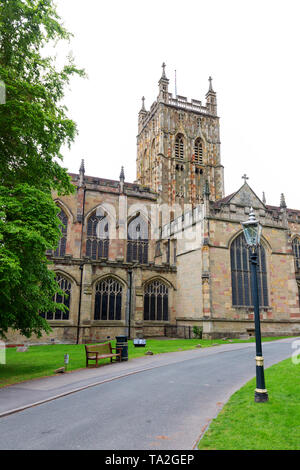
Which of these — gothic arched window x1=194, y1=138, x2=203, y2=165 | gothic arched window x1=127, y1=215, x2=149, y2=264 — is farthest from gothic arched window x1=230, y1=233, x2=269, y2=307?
gothic arched window x1=194, y1=138, x2=203, y2=165

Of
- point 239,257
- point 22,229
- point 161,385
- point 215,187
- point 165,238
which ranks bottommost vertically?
point 161,385

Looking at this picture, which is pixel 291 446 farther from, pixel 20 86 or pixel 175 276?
pixel 175 276

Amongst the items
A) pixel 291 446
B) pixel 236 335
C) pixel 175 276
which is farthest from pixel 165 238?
pixel 291 446

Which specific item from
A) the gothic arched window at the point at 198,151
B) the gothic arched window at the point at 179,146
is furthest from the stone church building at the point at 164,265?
the gothic arched window at the point at 198,151

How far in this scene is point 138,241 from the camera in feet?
123

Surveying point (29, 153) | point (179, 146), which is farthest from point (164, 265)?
point (179, 146)

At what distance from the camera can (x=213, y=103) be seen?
51.0 m

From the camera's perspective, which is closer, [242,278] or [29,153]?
[29,153]

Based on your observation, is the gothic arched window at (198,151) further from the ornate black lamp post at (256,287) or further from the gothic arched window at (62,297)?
the ornate black lamp post at (256,287)

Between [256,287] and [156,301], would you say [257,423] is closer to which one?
[256,287]

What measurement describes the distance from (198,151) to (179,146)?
316cm

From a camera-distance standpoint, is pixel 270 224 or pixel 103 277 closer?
pixel 103 277

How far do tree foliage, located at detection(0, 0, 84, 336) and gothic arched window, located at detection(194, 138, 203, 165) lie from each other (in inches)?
1324
